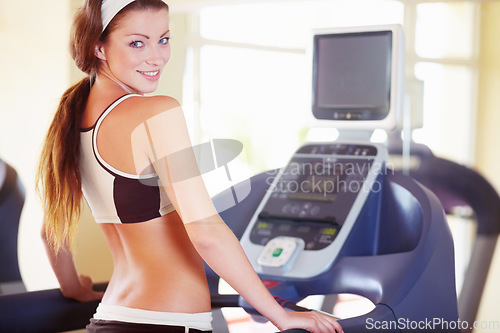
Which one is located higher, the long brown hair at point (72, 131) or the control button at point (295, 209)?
the long brown hair at point (72, 131)

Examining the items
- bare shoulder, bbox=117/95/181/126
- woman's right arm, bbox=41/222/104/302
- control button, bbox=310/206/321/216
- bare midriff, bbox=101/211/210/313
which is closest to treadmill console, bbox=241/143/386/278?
control button, bbox=310/206/321/216

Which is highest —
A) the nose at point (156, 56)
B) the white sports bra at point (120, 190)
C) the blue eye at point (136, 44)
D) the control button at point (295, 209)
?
the blue eye at point (136, 44)

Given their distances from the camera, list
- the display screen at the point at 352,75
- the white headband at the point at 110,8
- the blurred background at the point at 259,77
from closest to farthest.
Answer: the white headband at the point at 110,8, the blurred background at the point at 259,77, the display screen at the point at 352,75

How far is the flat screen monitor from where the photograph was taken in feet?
4.78

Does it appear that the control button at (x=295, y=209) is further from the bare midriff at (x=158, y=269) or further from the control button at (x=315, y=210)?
the bare midriff at (x=158, y=269)

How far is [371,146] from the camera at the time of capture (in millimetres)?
1521

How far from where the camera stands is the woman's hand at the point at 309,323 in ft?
3.26

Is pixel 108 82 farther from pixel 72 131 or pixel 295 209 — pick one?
pixel 295 209

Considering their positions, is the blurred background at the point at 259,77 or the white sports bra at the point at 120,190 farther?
the blurred background at the point at 259,77

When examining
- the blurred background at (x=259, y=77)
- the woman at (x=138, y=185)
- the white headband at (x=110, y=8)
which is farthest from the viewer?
the blurred background at (x=259, y=77)

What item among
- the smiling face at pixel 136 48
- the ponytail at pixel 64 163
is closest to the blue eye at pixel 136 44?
the smiling face at pixel 136 48

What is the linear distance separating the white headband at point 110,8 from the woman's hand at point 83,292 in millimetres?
770

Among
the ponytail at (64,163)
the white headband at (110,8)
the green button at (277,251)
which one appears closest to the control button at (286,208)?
the green button at (277,251)

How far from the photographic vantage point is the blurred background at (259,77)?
1363 millimetres
